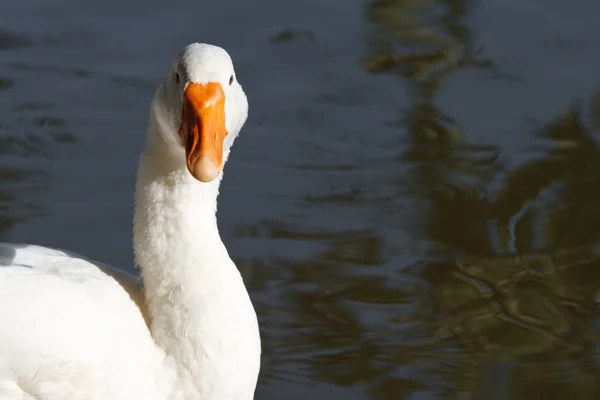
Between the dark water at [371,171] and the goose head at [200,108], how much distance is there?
57.1 inches

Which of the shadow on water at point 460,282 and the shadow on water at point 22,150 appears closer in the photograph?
the shadow on water at point 460,282

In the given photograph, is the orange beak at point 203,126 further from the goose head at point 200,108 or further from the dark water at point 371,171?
the dark water at point 371,171

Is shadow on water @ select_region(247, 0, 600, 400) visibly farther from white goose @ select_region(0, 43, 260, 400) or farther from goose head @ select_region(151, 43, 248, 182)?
goose head @ select_region(151, 43, 248, 182)

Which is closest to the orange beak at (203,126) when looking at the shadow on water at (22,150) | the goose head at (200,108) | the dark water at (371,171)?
the goose head at (200,108)

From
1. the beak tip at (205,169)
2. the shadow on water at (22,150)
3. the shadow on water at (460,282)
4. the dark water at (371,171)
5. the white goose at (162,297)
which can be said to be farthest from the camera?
the shadow on water at (22,150)

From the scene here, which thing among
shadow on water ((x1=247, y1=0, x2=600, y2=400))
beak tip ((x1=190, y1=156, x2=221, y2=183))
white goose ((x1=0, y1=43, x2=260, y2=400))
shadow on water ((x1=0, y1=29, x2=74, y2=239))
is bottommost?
shadow on water ((x1=247, y1=0, x2=600, y2=400))

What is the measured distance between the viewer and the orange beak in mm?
3762

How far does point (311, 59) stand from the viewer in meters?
7.53

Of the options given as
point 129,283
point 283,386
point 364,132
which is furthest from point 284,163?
point 129,283

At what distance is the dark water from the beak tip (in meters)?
1.52

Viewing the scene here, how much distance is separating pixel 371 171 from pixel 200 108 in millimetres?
2752

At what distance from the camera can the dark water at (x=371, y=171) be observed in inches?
206

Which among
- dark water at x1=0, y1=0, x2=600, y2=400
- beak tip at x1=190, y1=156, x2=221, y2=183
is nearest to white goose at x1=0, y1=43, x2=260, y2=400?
beak tip at x1=190, y1=156, x2=221, y2=183

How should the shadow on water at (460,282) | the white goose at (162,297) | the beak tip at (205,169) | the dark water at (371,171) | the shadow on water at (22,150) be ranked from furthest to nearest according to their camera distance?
the shadow on water at (22,150)
the dark water at (371,171)
the shadow on water at (460,282)
the white goose at (162,297)
the beak tip at (205,169)
